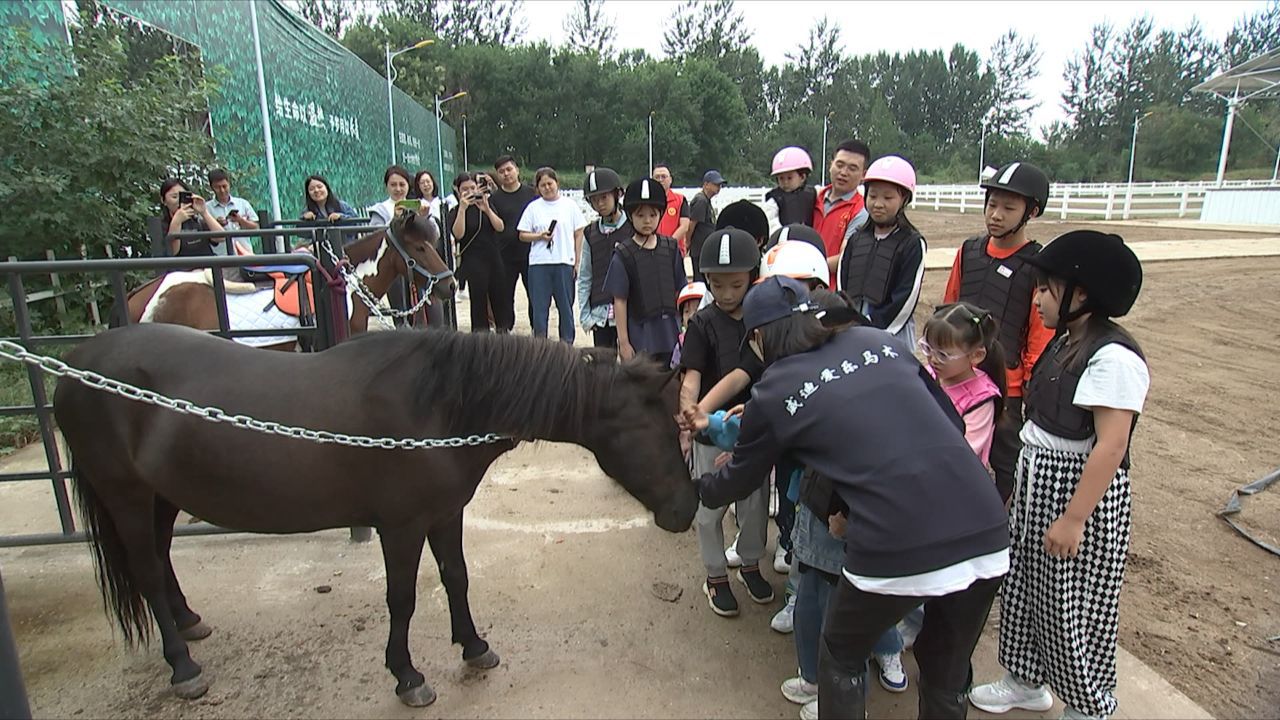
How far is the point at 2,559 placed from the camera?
136 inches

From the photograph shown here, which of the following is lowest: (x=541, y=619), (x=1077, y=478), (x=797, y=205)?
(x=541, y=619)

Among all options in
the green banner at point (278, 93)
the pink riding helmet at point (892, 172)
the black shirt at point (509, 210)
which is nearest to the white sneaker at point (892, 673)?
the pink riding helmet at point (892, 172)

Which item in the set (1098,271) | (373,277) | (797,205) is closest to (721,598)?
(1098,271)

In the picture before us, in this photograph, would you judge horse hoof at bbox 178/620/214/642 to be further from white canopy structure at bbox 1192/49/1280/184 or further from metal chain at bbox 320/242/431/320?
white canopy structure at bbox 1192/49/1280/184

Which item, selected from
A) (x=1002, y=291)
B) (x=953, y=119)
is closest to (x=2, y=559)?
(x=1002, y=291)

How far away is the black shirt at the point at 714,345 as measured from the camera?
2.78m

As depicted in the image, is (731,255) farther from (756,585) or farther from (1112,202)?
(1112,202)

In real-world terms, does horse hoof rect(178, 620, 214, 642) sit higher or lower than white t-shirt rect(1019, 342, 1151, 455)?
lower

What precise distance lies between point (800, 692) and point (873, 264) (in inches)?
73.2

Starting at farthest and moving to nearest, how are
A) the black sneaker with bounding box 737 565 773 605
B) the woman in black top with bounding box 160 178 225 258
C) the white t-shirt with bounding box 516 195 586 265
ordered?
the white t-shirt with bounding box 516 195 586 265 < the woman in black top with bounding box 160 178 225 258 < the black sneaker with bounding box 737 565 773 605

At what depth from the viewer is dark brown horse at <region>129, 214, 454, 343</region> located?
4.82 metres

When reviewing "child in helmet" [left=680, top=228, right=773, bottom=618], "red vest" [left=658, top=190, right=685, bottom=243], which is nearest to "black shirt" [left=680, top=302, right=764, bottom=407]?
"child in helmet" [left=680, top=228, right=773, bottom=618]

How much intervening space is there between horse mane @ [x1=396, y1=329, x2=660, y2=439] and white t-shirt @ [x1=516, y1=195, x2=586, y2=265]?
393cm

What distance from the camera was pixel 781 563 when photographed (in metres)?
3.28
